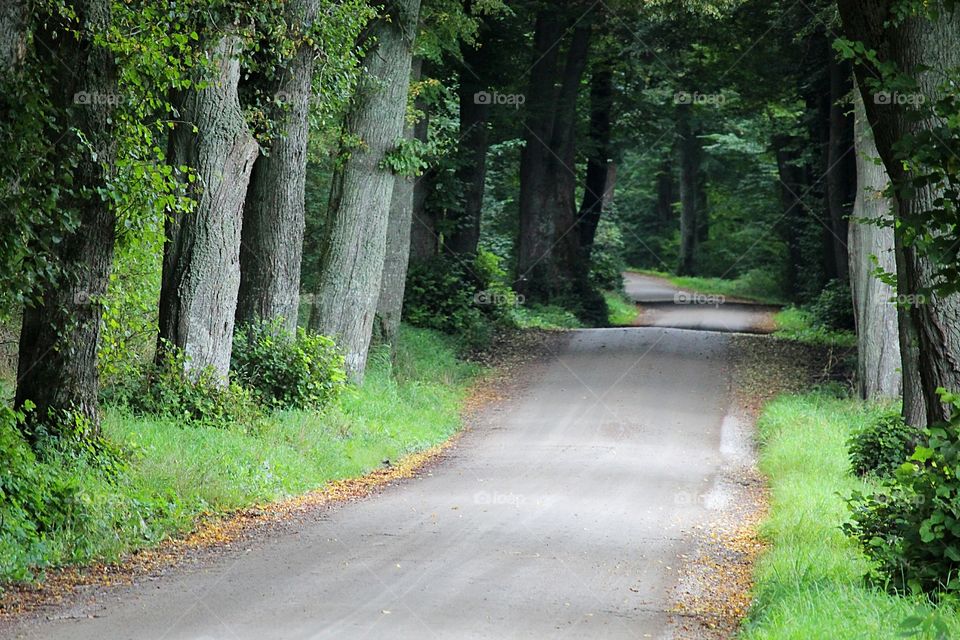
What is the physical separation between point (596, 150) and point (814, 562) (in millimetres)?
28809

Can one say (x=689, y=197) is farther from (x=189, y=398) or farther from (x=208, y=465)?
(x=208, y=465)

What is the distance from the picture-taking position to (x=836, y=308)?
1143 inches

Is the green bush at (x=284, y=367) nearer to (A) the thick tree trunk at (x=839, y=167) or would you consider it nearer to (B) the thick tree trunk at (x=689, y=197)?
(A) the thick tree trunk at (x=839, y=167)

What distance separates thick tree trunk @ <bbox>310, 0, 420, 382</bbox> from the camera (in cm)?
1855

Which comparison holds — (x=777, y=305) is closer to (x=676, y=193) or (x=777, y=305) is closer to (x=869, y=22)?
(x=676, y=193)

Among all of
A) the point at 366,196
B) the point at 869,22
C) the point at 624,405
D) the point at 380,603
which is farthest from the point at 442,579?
the point at 624,405

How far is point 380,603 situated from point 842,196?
24536 mm

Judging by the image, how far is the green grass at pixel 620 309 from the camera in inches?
1485

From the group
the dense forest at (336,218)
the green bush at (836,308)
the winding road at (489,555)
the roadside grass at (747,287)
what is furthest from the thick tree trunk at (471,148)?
the roadside grass at (747,287)

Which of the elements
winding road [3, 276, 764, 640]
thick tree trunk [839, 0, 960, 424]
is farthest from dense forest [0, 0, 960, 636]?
winding road [3, 276, 764, 640]

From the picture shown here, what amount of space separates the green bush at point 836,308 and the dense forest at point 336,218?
10 centimetres

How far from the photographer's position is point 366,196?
61.2ft

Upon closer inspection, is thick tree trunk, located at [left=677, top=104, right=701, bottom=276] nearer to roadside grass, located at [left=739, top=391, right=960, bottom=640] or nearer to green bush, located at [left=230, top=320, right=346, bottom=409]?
roadside grass, located at [left=739, top=391, right=960, bottom=640]

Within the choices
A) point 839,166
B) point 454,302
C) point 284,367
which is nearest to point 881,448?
point 284,367
